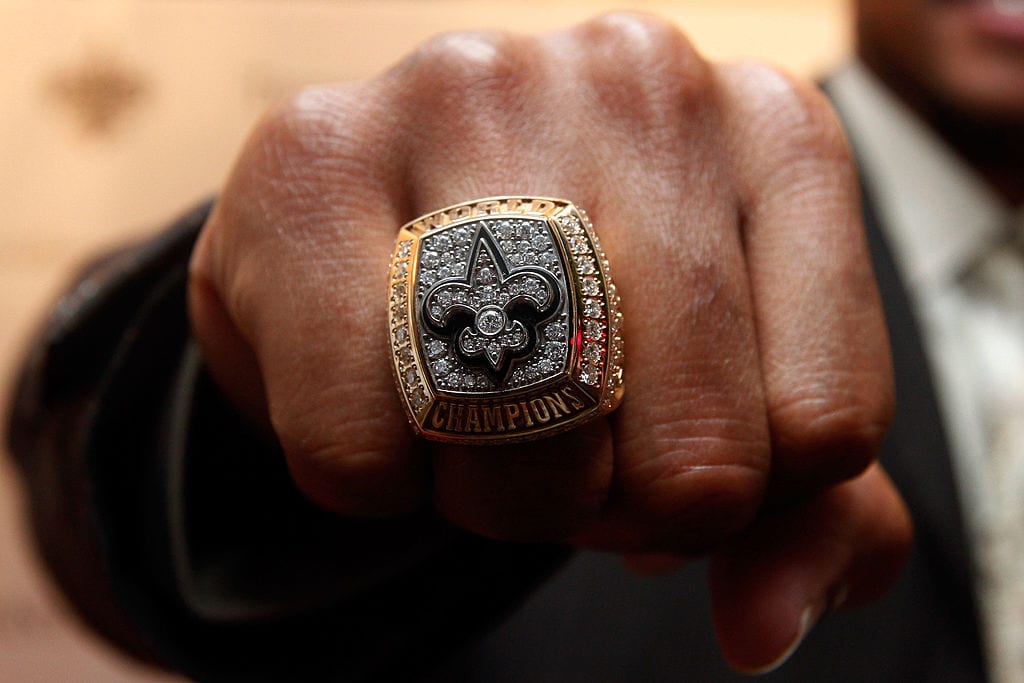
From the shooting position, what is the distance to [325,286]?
41cm

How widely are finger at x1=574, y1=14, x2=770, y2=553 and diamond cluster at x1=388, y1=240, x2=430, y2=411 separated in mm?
106

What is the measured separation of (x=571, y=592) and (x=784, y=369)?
538 mm

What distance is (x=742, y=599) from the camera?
1.56 feet

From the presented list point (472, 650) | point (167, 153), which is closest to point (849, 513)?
point (472, 650)

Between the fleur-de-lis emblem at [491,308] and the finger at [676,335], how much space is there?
0.05 metres

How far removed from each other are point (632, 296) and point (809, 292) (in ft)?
0.34

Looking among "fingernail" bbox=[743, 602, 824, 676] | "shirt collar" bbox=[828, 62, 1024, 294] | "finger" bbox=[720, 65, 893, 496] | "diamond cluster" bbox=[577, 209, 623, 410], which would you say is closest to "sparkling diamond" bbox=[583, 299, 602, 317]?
"diamond cluster" bbox=[577, 209, 623, 410]

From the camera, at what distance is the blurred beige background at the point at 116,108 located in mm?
1356

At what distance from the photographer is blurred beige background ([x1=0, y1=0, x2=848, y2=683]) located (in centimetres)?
136

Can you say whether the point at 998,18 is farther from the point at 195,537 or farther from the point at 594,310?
the point at 195,537

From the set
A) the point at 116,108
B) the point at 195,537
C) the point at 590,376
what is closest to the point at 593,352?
the point at 590,376

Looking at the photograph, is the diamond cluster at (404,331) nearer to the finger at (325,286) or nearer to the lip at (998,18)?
the finger at (325,286)

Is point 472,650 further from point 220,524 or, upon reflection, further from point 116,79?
point 116,79

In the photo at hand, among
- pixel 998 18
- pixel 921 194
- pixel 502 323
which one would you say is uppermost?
pixel 502 323
